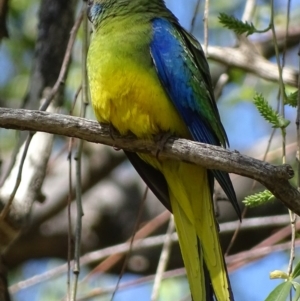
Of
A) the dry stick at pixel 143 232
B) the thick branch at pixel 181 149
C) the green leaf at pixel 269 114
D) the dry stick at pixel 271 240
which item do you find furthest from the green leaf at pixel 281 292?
the dry stick at pixel 143 232

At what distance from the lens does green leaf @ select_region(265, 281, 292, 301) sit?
2674 millimetres

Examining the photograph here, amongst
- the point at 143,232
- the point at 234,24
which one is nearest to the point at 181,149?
the point at 234,24

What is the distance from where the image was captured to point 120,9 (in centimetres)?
395

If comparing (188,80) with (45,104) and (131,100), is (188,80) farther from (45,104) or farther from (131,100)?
(45,104)

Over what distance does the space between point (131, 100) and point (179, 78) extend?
32 cm

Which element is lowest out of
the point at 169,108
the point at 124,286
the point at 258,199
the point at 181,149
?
the point at 124,286

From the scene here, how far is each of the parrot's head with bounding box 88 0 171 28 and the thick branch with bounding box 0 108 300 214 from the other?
77 cm

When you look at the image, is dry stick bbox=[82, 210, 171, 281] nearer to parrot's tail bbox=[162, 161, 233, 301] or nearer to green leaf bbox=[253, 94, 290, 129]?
parrot's tail bbox=[162, 161, 233, 301]

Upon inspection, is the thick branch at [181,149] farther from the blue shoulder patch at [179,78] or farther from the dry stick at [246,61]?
the dry stick at [246,61]

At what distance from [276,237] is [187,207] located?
1.24 meters

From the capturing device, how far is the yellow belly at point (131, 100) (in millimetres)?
3443

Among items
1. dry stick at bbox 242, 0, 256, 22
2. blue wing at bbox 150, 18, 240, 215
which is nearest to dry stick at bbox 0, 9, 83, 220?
blue wing at bbox 150, 18, 240, 215

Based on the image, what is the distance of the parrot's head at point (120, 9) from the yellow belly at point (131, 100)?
1.55ft

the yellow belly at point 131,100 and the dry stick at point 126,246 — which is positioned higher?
the yellow belly at point 131,100
